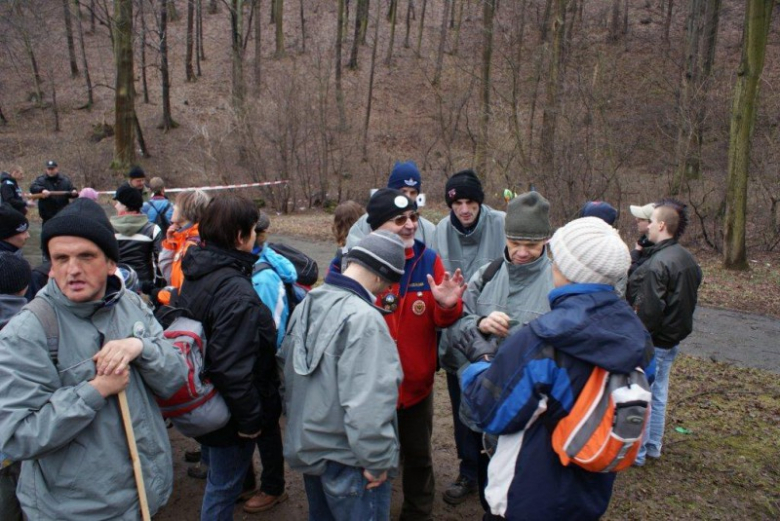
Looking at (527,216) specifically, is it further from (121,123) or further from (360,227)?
(121,123)

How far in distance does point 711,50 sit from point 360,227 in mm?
25413

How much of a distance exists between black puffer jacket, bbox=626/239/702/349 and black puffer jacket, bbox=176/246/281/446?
280 cm

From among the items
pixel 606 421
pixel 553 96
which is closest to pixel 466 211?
pixel 606 421

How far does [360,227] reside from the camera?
3945 millimetres

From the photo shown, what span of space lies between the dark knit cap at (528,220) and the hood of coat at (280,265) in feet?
4.66

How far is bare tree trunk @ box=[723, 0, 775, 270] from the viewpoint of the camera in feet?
32.8

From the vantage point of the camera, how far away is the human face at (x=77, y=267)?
221cm

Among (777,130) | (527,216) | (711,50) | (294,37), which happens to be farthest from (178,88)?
(527,216)

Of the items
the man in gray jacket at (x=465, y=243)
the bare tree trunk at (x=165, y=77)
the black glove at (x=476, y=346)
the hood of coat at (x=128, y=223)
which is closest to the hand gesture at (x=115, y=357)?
the black glove at (x=476, y=346)

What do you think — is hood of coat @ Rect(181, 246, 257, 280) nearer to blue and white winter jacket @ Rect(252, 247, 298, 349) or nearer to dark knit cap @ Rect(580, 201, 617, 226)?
blue and white winter jacket @ Rect(252, 247, 298, 349)

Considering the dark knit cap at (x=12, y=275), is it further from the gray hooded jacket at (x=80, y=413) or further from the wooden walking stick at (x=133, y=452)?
the wooden walking stick at (x=133, y=452)

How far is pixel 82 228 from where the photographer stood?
7.39ft

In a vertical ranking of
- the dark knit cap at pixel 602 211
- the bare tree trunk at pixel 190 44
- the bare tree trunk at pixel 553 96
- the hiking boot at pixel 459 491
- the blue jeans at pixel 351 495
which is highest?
the bare tree trunk at pixel 190 44

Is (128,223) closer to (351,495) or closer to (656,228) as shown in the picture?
(351,495)
